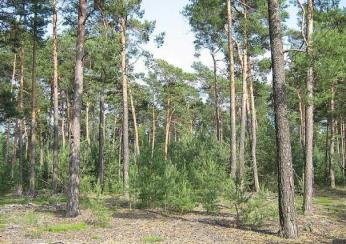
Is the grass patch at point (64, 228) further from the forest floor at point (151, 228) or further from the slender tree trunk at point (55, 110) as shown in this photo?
the slender tree trunk at point (55, 110)

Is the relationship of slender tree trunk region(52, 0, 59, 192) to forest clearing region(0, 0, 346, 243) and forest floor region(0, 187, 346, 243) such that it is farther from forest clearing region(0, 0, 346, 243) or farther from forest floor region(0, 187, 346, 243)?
forest floor region(0, 187, 346, 243)

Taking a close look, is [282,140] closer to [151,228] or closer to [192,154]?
[151,228]

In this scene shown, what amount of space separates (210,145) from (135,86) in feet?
34.0

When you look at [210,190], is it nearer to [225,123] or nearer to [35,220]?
[35,220]

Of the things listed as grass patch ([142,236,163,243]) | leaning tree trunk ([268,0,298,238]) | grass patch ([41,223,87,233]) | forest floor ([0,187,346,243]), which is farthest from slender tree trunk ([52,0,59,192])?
leaning tree trunk ([268,0,298,238])

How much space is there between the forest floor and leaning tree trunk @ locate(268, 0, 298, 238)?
0.45m

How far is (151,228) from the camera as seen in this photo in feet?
37.2

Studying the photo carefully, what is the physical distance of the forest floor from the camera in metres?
9.60

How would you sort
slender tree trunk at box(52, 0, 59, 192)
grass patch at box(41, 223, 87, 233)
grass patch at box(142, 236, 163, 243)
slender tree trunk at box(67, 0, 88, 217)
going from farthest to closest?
slender tree trunk at box(52, 0, 59, 192), slender tree trunk at box(67, 0, 88, 217), grass patch at box(41, 223, 87, 233), grass patch at box(142, 236, 163, 243)

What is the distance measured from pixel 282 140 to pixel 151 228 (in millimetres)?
4345

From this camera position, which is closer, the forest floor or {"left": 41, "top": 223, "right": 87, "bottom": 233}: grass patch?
the forest floor

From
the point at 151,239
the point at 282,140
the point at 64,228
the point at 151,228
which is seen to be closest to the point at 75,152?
the point at 64,228

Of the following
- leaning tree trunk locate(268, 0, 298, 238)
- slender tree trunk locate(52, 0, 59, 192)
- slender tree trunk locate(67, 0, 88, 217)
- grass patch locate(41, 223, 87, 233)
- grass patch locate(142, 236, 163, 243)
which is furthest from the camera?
slender tree trunk locate(52, 0, 59, 192)

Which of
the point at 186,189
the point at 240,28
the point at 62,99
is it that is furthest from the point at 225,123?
the point at 186,189
